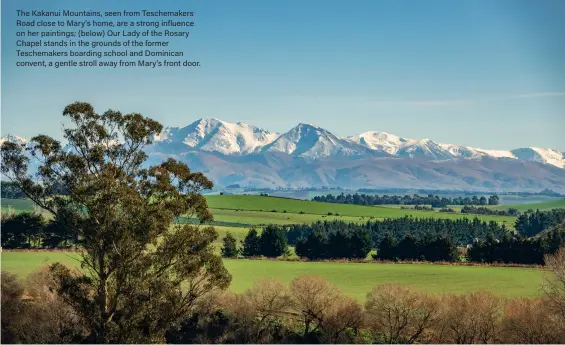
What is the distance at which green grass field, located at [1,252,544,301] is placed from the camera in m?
63.1

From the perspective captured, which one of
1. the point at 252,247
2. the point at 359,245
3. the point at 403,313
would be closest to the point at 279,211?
the point at 252,247

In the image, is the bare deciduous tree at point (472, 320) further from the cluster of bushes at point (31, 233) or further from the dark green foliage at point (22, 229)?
the dark green foliage at point (22, 229)

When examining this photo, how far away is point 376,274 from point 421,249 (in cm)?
2516

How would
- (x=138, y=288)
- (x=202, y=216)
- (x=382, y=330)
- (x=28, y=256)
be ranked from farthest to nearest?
(x=28, y=256)
(x=382, y=330)
(x=202, y=216)
(x=138, y=288)

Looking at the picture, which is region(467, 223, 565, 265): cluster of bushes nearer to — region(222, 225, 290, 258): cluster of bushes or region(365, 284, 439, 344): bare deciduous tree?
region(222, 225, 290, 258): cluster of bushes

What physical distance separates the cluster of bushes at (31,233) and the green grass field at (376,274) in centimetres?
1217

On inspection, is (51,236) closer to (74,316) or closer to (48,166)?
(74,316)

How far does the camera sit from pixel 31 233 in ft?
317

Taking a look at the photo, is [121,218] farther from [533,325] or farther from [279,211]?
[279,211]

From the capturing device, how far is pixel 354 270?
257ft

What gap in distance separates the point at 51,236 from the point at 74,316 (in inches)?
2326

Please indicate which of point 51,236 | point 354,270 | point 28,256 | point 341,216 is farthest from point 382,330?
point 341,216

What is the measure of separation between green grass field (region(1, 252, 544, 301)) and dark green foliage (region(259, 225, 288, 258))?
17455 millimetres

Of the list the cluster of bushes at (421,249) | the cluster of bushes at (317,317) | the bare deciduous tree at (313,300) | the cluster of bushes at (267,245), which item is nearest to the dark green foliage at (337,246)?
the cluster of bushes at (421,249)
